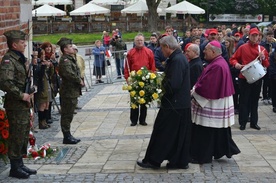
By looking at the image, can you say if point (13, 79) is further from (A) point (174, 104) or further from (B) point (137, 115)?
(B) point (137, 115)

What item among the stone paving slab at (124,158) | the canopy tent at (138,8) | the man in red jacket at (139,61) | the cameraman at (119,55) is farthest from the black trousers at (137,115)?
the canopy tent at (138,8)

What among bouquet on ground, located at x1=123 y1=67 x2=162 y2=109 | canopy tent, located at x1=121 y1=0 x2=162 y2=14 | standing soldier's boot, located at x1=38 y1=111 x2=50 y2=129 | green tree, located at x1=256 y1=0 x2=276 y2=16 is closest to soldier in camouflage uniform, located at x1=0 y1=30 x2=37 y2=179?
bouquet on ground, located at x1=123 y1=67 x2=162 y2=109

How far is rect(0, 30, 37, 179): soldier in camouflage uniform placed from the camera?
7273mm

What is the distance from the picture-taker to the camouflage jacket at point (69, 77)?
975 centimetres

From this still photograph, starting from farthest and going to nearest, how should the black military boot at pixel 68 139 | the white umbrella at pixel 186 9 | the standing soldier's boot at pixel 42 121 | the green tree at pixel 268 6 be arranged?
the green tree at pixel 268 6 < the white umbrella at pixel 186 9 < the standing soldier's boot at pixel 42 121 < the black military boot at pixel 68 139

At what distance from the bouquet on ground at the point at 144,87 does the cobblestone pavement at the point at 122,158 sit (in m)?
0.87

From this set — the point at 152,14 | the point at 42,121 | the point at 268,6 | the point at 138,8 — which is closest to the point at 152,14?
the point at 152,14

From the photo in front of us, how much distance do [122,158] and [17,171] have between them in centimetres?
188

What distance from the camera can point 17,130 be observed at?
7.52 metres

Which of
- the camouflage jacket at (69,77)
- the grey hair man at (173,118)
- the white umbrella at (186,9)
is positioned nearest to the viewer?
the grey hair man at (173,118)

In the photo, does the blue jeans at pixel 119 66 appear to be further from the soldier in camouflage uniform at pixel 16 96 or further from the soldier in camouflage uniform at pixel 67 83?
the soldier in camouflage uniform at pixel 16 96

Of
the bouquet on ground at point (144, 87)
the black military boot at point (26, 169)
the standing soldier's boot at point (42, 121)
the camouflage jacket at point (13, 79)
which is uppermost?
the camouflage jacket at point (13, 79)

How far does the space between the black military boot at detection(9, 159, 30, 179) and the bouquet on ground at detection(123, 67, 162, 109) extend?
2.27m

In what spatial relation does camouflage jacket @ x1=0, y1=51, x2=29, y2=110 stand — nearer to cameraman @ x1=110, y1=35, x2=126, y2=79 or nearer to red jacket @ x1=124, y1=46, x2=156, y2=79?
red jacket @ x1=124, y1=46, x2=156, y2=79
